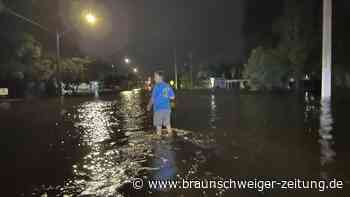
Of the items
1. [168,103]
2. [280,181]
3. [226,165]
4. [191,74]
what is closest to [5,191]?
[226,165]

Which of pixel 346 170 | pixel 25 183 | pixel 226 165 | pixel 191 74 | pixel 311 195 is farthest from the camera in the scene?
pixel 191 74

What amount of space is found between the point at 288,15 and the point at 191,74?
88.0ft

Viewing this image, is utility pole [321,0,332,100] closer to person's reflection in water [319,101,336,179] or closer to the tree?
person's reflection in water [319,101,336,179]

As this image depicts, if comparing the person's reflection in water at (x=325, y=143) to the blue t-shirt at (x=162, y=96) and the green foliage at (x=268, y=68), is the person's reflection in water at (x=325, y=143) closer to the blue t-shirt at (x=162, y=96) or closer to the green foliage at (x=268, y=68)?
the blue t-shirt at (x=162, y=96)

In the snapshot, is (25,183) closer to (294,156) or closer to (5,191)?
(5,191)

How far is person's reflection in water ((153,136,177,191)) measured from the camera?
235 inches

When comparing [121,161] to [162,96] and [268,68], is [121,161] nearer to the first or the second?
[162,96]

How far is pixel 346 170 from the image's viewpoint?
615 centimetres

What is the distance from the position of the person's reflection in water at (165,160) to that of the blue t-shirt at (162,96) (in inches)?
38.2

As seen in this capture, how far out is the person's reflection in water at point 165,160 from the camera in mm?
5980

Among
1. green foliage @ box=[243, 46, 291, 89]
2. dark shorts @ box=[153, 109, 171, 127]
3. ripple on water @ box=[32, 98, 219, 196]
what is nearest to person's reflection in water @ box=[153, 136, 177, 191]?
ripple on water @ box=[32, 98, 219, 196]

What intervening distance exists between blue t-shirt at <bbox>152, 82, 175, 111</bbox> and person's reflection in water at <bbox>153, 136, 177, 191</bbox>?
0.97 meters

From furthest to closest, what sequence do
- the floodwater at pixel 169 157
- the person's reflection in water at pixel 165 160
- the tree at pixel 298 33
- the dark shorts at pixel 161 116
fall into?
1. the tree at pixel 298 33
2. the dark shorts at pixel 161 116
3. the person's reflection in water at pixel 165 160
4. the floodwater at pixel 169 157

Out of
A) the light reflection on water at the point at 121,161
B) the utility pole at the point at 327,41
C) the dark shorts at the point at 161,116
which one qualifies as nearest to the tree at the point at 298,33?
the utility pole at the point at 327,41
